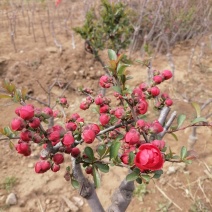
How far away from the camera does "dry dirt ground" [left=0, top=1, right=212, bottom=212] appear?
2.34 m

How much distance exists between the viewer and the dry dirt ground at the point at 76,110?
7.68 ft

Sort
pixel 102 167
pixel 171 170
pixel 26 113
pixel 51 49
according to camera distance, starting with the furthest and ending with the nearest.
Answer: pixel 51 49, pixel 171 170, pixel 102 167, pixel 26 113

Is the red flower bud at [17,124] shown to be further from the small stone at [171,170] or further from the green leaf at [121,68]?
the small stone at [171,170]

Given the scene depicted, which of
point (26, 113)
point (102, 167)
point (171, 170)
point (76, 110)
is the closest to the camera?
point (26, 113)

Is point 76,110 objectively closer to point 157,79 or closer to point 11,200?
point 11,200

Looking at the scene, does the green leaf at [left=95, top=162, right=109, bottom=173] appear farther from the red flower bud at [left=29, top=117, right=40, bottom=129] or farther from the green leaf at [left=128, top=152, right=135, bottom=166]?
the red flower bud at [left=29, top=117, right=40, bottom=129]

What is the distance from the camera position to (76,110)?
3521mm

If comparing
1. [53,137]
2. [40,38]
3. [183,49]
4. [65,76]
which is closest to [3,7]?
[40,38]

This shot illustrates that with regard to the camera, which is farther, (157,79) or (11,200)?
(11,200)

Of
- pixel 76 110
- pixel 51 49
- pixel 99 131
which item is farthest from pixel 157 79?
pixel 51 49

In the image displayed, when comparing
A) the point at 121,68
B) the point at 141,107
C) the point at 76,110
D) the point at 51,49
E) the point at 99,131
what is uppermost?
the point at 121,68

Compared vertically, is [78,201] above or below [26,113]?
below

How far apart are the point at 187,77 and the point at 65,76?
6.44ft

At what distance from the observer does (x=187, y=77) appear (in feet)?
13.9
